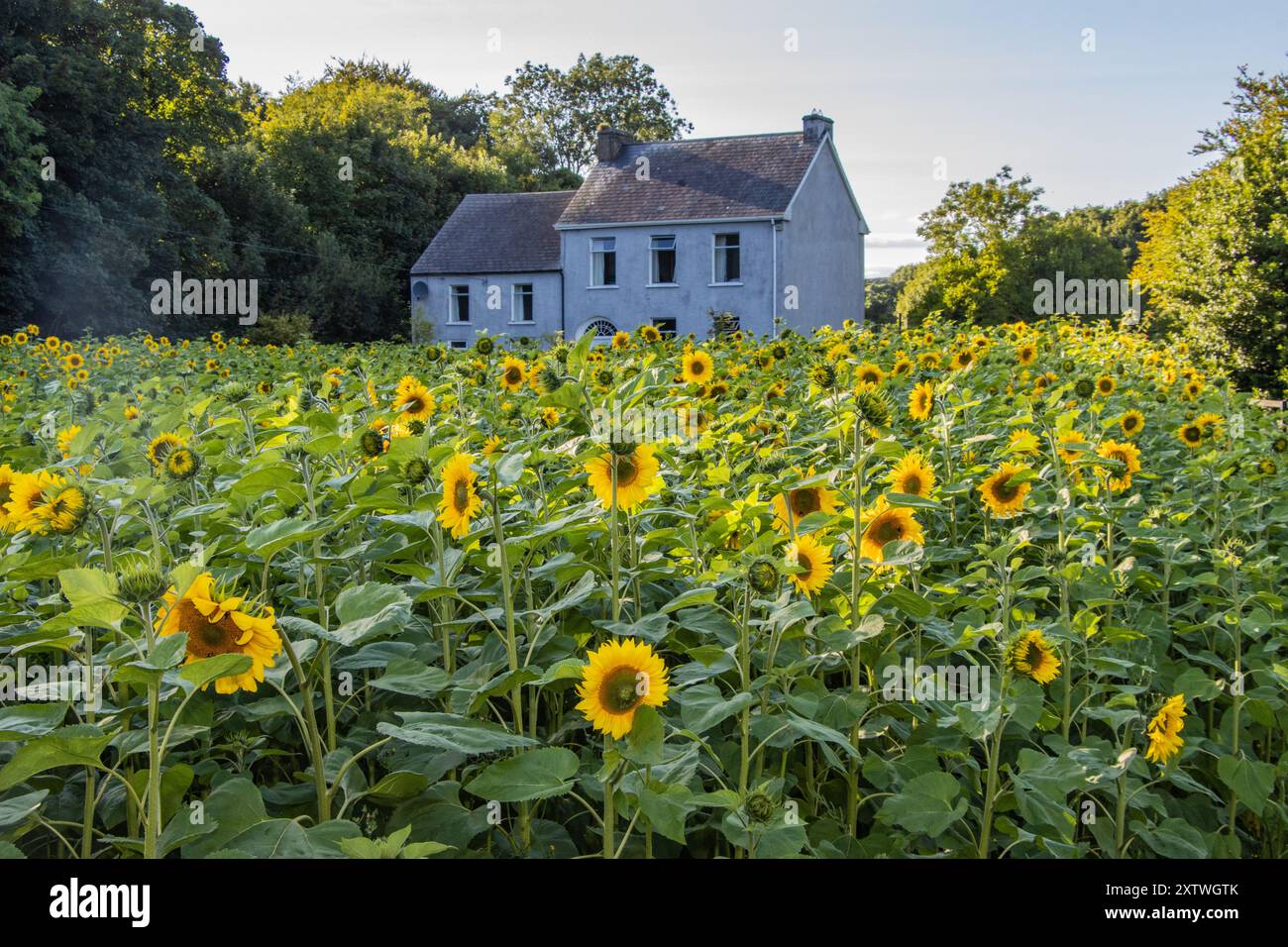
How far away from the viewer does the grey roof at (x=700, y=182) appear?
89.7 feet

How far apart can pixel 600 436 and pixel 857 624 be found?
719 mm

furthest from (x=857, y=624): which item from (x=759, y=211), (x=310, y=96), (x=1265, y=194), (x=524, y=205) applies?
(x=310, y=96)

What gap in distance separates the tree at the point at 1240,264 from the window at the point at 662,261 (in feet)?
47.7

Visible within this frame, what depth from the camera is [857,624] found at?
7.29ft

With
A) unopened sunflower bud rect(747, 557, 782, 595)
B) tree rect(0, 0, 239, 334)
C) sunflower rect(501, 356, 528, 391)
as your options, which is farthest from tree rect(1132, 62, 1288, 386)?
tree rect(0, 0, 239, 334)

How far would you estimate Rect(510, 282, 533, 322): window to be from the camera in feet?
101

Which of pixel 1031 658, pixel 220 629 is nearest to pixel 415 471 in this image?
pixel 220 629

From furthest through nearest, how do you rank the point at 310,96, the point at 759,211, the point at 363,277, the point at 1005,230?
the point at 310,96 < the point at 1005,230 < the point at 363,277 < the point at 759,211

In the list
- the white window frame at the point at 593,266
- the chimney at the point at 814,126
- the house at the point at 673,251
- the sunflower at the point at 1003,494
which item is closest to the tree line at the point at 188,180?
the house at the point at 673,251

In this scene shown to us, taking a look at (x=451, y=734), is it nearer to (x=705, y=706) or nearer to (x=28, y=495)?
(x=705, y=706)

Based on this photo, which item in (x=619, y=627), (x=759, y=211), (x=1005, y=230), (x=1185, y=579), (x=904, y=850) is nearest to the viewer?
(x=619, y=627)

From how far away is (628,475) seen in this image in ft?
7.14

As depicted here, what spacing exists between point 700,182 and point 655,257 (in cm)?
250

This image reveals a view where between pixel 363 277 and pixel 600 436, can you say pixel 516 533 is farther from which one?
pixel 363 277
